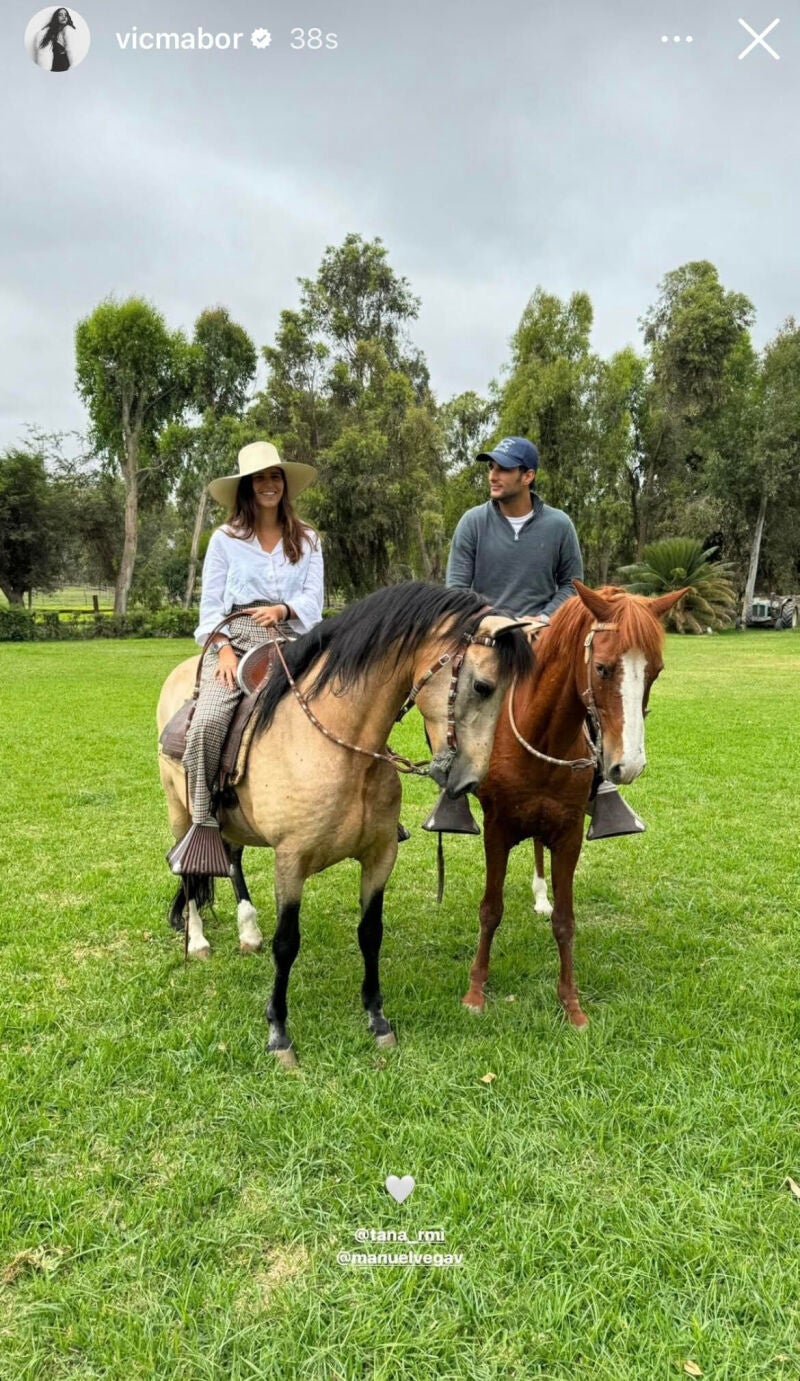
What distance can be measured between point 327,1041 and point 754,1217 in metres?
1.62

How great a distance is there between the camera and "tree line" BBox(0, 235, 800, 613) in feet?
80.1

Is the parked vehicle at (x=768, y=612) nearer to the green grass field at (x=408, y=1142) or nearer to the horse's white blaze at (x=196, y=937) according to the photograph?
the green grass field at (x=408, y=1142)

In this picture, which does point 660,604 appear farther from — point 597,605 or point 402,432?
point 402,432

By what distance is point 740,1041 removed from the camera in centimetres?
292

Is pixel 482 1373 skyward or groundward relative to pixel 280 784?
groundward

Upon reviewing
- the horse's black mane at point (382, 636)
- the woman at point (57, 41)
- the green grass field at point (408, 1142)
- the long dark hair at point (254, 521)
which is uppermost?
the woman at point (57, 41)

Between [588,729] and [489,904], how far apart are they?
1002mm

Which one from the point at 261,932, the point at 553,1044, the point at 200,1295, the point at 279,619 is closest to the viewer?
the point at 200,1295

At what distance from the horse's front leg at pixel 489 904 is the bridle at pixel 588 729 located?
48 centimetres

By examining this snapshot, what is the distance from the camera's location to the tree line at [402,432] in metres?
24.4

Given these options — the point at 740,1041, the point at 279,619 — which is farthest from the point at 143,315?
the point at 740,1041

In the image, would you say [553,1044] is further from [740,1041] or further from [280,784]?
[280,784]

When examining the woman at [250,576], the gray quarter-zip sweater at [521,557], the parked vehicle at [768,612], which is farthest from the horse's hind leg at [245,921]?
the parked vehicle at [768,612]

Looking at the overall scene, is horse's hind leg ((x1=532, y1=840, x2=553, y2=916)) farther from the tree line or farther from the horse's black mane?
the tree line
